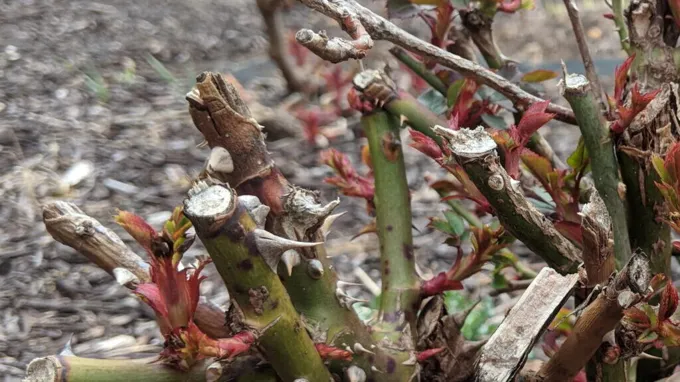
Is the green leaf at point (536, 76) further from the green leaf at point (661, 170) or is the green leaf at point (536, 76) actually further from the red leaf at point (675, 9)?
the green leaf at point (661, 170)

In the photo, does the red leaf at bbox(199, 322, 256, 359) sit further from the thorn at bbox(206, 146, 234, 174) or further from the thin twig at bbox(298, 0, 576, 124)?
the thin twig at bbox(298, 0, 576, 124)

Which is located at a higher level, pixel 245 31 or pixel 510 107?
pixel 510 107

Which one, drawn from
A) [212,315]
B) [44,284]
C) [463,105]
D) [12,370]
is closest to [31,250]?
[44,284]

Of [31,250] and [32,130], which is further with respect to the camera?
[32,130]

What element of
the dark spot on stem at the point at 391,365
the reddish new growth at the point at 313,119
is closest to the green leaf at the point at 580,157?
the dark spot on stem at the point at 391,365

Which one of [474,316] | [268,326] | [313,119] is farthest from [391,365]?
→ [313,119]

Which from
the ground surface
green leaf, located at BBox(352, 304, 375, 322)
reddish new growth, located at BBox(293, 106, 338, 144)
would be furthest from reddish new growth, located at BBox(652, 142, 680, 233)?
reddish new growth, located at BBox(293, 106, 338, 144)

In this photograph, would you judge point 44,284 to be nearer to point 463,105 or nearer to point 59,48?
point 463,105

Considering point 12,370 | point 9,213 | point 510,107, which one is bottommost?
point 9,213
